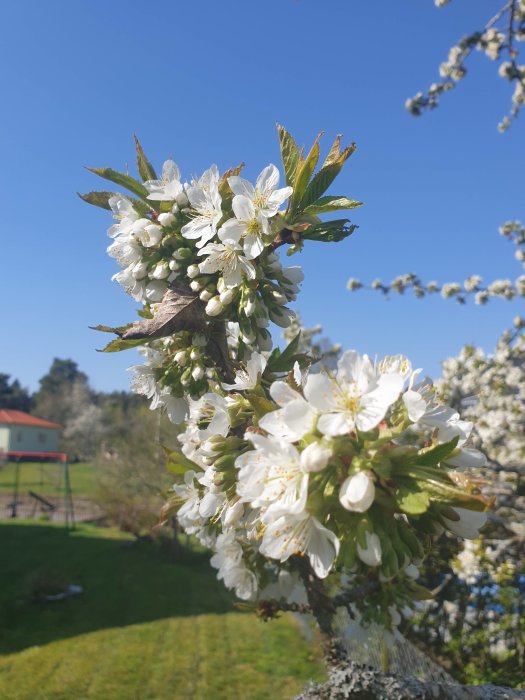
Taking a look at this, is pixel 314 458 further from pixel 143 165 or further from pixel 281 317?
pixel 143 165

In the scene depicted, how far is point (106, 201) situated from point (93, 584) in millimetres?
11945

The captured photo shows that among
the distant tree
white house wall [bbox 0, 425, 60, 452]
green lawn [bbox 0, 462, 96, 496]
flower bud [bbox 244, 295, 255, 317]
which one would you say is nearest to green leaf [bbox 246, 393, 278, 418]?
flower bud [bbox 244, 295, 255, 317]

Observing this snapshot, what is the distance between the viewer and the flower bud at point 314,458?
994 millimetres

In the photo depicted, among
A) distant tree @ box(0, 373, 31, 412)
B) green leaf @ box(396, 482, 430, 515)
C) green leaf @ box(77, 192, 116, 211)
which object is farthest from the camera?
distant tree @ box(0, 373, 31, 412)

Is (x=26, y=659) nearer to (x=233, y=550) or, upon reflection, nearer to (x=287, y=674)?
(x=287, y=674)

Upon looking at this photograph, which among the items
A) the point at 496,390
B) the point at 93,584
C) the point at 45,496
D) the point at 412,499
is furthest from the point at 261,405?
the point at 45,496

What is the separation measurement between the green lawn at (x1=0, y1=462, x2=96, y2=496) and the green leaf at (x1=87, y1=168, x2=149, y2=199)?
2513 cm

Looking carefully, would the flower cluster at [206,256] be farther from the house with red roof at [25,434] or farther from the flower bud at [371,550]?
the house with red roof at [25,434]

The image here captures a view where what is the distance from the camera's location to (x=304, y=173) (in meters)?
1.58

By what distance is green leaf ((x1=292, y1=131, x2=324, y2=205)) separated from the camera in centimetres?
156

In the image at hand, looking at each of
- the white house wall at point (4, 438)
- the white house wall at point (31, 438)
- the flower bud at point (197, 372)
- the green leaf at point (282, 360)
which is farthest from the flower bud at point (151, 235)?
the white house wall at point (4, 438)

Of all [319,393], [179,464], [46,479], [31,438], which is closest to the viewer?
[319,393]

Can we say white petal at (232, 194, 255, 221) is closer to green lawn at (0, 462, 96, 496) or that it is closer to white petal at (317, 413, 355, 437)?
white petal at (317, 413, 355, 437)

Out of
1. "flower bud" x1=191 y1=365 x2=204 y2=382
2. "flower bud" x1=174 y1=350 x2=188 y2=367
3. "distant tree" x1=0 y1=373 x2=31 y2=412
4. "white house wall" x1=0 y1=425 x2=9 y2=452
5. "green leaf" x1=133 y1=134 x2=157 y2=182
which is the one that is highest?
"distant tree" x1=0 y1=373 x2=31 y2=412
